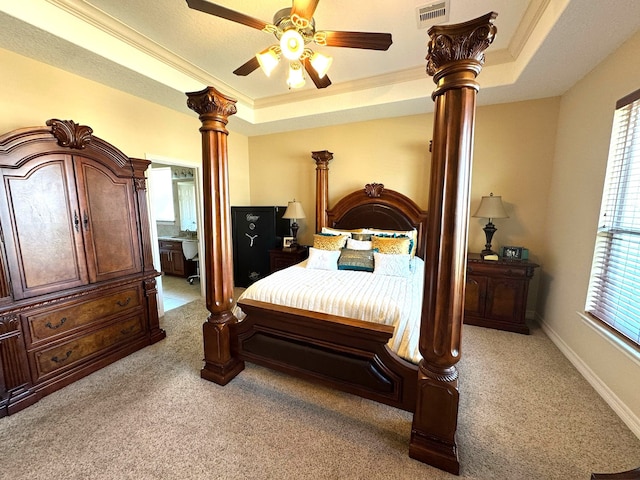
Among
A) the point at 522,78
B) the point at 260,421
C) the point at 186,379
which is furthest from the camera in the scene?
the point at 522,78

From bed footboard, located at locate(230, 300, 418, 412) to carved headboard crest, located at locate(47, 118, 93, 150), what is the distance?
6.21 ft

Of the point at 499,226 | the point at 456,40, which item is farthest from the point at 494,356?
the point at 456,40

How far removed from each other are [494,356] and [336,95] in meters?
3.52

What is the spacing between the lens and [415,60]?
9.30 feet

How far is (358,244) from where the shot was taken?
3.43 m

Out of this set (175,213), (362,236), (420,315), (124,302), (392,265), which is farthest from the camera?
(175,213)

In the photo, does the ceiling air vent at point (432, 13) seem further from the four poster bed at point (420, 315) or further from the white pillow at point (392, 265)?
the white pillow at point (392, 265)

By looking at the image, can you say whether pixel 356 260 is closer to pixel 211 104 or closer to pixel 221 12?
pixel 211 104

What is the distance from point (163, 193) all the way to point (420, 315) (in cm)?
562

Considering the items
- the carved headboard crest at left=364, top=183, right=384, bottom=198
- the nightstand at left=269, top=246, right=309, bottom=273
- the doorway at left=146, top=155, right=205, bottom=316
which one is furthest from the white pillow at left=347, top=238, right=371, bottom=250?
the doorway at left=146, top=155, right=205, bottom=316

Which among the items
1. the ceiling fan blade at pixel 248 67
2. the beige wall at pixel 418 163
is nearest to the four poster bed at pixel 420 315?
the ceiling fan blade at pixel 248 67

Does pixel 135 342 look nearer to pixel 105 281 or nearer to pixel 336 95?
pixel 105 281

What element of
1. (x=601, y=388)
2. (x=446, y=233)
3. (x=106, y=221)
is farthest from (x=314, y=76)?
(x=601, y=388)

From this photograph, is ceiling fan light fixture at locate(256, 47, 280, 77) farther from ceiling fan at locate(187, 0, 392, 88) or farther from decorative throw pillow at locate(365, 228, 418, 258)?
decorative throw pillow at locate(365, 228, 418, 258)
